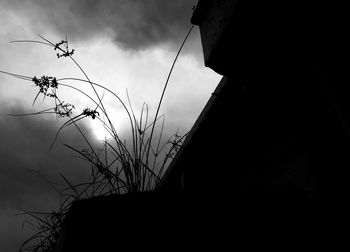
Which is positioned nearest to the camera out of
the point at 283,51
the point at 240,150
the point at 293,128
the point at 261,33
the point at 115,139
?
the point at 261,33

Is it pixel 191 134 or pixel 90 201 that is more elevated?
pixel 191 134

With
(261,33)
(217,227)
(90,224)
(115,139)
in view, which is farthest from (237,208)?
(115,139)

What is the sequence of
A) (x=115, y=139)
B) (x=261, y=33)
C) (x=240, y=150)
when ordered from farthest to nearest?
(x=240, y=150), (x=115, y=139), (x=261, y=33)

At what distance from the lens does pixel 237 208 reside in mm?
737

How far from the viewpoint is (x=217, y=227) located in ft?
2.32

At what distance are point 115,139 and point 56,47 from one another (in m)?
0.75

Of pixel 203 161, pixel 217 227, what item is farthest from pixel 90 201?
pixel 203 161

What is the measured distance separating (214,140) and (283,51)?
86 centimetres

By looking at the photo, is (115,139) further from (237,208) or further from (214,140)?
(237,208)

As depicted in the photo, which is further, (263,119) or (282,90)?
(263,119)

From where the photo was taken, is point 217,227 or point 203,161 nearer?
point 217,227

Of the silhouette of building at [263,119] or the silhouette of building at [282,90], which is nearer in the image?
the silhouette of building at [263,119]

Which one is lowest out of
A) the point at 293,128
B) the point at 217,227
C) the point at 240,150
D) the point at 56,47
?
the point at 217,227

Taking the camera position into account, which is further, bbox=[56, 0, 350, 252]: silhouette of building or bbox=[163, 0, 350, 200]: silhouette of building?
bbox=[163, 0, 350, 200]: silhouette of building
